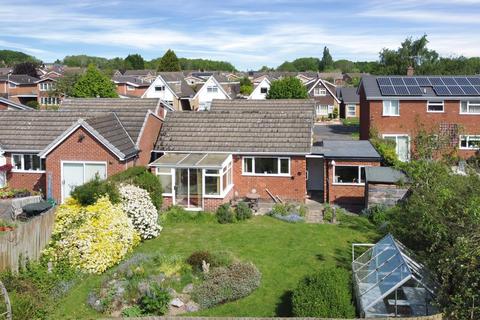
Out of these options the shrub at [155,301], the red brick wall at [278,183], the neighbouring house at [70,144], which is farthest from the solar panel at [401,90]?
the shrub at [155,301]

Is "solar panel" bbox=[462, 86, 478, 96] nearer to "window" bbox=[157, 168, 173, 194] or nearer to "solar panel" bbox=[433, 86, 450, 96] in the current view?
"solar panel" bbox=[433, 86, 450, 96]

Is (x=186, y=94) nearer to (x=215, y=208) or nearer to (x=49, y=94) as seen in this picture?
(x=49, y=94)

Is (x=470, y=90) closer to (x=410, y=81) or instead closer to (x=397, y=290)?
(x=410, y=81)

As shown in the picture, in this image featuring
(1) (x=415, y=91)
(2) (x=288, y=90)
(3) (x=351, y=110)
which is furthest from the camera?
(3) (x=351, y=110)

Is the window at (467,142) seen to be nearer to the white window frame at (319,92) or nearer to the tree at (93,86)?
the tree at (93,86)

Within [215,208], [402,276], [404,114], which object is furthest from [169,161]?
[404,114]

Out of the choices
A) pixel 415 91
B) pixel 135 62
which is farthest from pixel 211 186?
pixel 135 62
